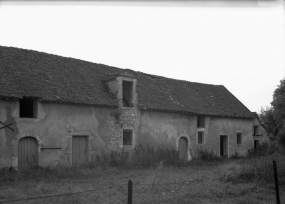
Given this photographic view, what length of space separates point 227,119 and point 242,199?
1594 centimetres

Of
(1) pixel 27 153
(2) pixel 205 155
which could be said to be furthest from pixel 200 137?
(1) pixel 27 153

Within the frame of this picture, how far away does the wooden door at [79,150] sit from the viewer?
16734mm

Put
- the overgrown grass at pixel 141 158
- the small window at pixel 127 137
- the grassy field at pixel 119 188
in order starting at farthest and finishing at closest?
the small window at pixel 127 137 < the overgrown grass at pixel 141 158 < the grassy field at pixel 119 188

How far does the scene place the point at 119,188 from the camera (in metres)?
11.5

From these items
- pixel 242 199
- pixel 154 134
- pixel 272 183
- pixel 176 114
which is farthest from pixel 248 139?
pixel 242 199

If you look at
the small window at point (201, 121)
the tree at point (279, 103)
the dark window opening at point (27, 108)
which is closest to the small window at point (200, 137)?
the small window at point (201, 121)

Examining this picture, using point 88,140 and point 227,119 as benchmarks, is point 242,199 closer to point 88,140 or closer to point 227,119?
point 88,140

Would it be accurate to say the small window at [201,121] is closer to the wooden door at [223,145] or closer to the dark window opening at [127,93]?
the wooden door at [223,145]

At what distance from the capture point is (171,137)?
21.3 meters

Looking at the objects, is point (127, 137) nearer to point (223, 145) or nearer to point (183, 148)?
point (183, 148)

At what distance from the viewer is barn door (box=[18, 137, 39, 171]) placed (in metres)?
14.8

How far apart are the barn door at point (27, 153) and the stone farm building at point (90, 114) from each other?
4cm

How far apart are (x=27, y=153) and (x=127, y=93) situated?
727 centimetres

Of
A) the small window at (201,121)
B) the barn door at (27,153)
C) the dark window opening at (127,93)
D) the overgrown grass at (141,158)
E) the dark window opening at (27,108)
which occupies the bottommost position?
the overgrown grass at (141,158)
